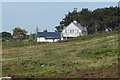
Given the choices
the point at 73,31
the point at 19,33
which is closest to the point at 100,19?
the point at 73,31

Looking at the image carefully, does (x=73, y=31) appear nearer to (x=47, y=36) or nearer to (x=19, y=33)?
(x=47, y=36)

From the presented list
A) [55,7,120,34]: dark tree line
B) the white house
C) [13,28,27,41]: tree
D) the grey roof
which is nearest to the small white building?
the grey roof

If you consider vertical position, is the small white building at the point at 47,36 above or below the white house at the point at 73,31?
below

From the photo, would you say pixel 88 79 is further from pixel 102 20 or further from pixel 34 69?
pixel 102 20

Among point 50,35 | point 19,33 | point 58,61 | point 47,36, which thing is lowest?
point 58,61

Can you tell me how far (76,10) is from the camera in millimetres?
96438

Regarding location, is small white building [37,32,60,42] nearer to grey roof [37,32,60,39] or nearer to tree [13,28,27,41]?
grey roof [37,32,60,39]

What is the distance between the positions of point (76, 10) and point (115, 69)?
85.7 metres

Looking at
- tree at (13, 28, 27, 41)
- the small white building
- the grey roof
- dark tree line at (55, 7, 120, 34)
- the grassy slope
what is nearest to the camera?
the grassy slope

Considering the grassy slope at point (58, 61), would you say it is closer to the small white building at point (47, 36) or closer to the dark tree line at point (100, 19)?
the small white building at point (47, 36)

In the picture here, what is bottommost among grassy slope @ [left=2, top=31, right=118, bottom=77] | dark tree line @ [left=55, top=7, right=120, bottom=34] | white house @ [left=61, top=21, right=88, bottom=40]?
grassy slope @ [left=2, top=31, right=118, bottom=77]

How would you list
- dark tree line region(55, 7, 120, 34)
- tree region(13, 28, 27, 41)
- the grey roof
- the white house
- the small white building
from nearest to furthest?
the grey roof
the small white building
the white house
dark tree line region(55, 7, 120, 34)
tree region(13, 28, 27, 41)

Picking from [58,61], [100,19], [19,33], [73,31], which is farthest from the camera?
[19,33]

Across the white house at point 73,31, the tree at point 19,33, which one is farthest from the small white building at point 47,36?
the tree at point 19,33
